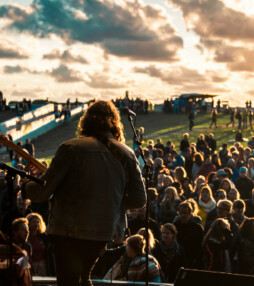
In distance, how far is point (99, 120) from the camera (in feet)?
12.3

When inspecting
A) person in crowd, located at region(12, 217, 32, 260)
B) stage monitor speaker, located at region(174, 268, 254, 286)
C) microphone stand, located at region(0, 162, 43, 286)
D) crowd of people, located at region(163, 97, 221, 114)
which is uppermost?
microphone stand, located at region(0, 162, 43, 286)

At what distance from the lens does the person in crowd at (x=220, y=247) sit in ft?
24.6

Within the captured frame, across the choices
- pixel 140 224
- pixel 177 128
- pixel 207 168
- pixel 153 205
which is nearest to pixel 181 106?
pixel 177 128

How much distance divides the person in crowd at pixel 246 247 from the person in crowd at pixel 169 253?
85cm

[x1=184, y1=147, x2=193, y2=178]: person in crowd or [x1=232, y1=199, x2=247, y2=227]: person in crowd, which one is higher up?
[x1=232, y1=199, x2=247, y2=227]: person in crowd

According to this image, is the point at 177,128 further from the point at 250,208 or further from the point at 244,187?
the point at 250,208

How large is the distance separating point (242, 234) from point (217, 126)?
32906 mm

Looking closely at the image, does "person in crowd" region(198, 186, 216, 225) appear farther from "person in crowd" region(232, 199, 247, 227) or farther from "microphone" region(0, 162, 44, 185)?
"microphone" region(0, 162, 44, 185)

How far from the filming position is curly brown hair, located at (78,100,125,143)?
3762 millimetres

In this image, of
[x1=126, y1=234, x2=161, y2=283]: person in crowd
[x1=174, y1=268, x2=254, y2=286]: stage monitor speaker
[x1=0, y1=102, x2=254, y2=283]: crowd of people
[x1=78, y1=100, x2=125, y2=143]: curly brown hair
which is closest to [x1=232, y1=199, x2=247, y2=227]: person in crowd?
[x1=0, y1=102, x2=254, y2=283]: crowd of people

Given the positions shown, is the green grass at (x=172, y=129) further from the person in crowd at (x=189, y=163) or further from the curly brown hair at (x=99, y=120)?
the curly brown hair at (x=99, y=120)

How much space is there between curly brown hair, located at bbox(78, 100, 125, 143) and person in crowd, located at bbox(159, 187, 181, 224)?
564 centimetres

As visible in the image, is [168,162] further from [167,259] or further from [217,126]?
[217,126]

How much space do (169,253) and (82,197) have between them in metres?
4.08
